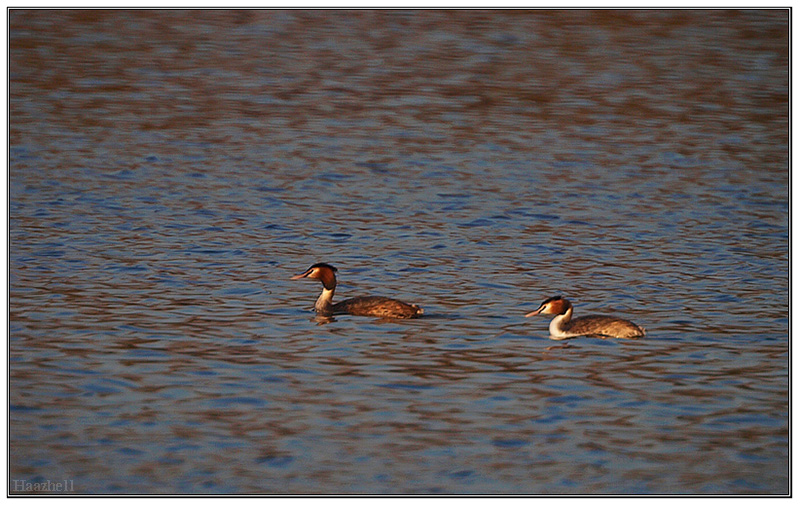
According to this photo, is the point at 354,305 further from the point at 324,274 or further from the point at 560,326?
the point at 560,326

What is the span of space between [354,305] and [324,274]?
0.58 metres

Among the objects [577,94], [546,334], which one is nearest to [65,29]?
[577,94]

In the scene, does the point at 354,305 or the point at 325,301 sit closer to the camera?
the point at 354,305

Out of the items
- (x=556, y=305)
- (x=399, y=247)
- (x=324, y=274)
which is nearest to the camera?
(x=556, y=305)

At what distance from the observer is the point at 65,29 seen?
30375 mm

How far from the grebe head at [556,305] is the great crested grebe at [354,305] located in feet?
4.68

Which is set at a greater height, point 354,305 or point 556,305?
point 556,305

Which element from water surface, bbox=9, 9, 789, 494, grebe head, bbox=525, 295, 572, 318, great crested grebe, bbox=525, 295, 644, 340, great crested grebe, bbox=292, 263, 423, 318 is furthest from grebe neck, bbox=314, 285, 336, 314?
great crested grebe, bbox=525, 295, 644, 340

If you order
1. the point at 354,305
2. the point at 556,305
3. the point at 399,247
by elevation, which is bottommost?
the point at 399,247

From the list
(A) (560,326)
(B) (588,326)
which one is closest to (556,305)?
(A) (560,326)

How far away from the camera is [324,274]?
14.0 m

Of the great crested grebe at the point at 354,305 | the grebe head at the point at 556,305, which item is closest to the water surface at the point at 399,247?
the great crested grebe at the point at 354,305

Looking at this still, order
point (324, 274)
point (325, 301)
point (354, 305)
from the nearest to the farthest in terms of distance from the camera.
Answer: point (354, 305) → point (325, 301) → point (324, 274)

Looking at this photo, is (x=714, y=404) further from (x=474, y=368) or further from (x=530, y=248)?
(x=530, y=248)
